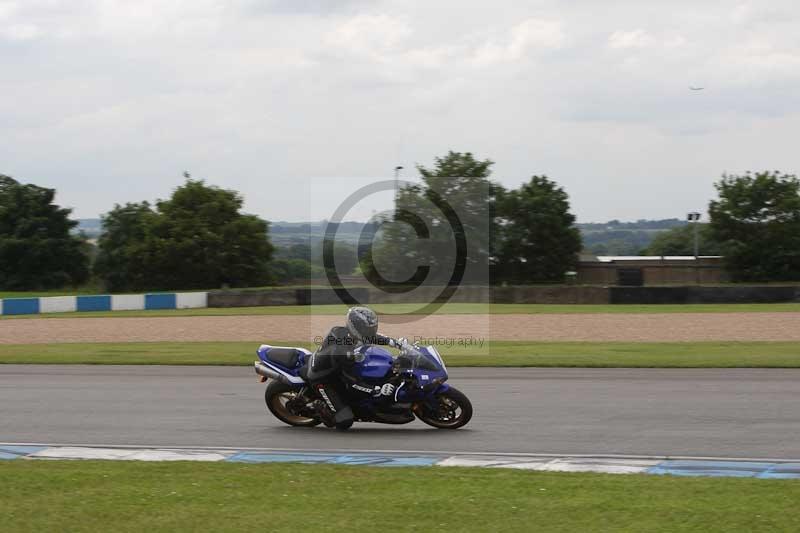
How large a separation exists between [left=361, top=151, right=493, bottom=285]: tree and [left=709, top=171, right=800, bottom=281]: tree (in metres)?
13.1

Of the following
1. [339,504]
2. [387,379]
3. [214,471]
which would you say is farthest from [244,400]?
[339,504]

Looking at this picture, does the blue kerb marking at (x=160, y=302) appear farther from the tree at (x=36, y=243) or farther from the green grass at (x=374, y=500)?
the green grass at (x=374, y=500)

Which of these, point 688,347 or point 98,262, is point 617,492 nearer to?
point 688,347

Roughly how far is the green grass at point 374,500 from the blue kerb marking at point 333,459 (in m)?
0.61

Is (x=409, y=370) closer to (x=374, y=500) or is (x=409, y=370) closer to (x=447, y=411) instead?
(x=447, y=411)

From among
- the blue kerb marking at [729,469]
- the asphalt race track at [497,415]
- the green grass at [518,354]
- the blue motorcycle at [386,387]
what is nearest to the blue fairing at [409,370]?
the blue motorcycle at [386,387]

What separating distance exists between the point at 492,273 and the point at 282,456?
43.5 meters

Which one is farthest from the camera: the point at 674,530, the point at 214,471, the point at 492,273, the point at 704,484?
the point at 492,273

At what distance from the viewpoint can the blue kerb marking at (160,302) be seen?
40.4 metres

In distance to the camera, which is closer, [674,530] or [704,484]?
[674,530]

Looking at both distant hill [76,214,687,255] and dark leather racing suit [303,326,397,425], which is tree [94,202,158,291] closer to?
→ distant hill [76,214,687,255]

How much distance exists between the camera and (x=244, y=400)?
46.2 ft

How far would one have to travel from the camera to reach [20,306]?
39094 mm

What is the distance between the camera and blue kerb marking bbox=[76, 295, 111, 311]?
4006 centimetres
